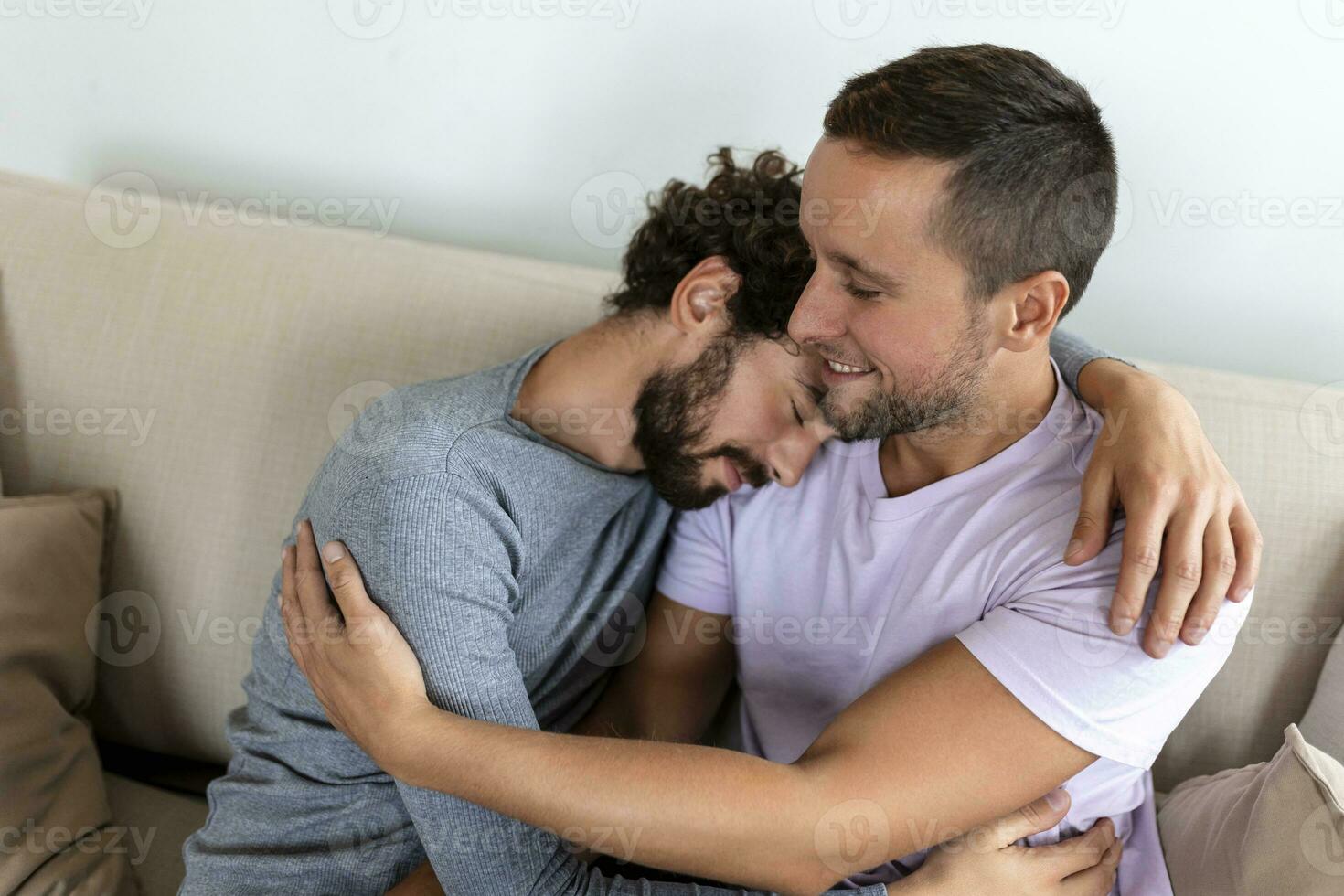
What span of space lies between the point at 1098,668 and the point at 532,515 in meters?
0.64

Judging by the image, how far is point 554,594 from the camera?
52.3 inches

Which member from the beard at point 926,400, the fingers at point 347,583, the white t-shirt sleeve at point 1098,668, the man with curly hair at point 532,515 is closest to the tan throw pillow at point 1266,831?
the white t-shirt sleeve at point 1098,668

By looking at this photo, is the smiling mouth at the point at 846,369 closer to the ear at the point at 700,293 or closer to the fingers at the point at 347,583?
the ear at the point at 700,293

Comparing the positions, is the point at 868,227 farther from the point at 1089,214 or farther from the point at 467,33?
the point at 467,33

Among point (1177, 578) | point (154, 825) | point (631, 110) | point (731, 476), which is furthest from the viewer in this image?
point (631, 110)

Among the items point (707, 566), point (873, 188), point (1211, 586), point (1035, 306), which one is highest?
point (873, 188)

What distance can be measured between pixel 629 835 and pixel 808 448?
543 mm

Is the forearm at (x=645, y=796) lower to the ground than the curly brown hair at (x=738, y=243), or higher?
lower

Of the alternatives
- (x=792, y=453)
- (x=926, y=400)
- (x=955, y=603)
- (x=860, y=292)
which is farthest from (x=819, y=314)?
(x=955, y=603)

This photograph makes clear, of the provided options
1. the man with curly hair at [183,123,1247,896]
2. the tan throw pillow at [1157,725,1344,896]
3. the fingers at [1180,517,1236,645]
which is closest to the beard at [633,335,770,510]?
the man with curly hair at [183,123,1247,896]

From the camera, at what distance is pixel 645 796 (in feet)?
3.34

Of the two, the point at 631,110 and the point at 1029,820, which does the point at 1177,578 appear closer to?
the point at 1029,820

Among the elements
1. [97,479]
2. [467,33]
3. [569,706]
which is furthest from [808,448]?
[97,479]

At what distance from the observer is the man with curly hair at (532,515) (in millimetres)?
1090
